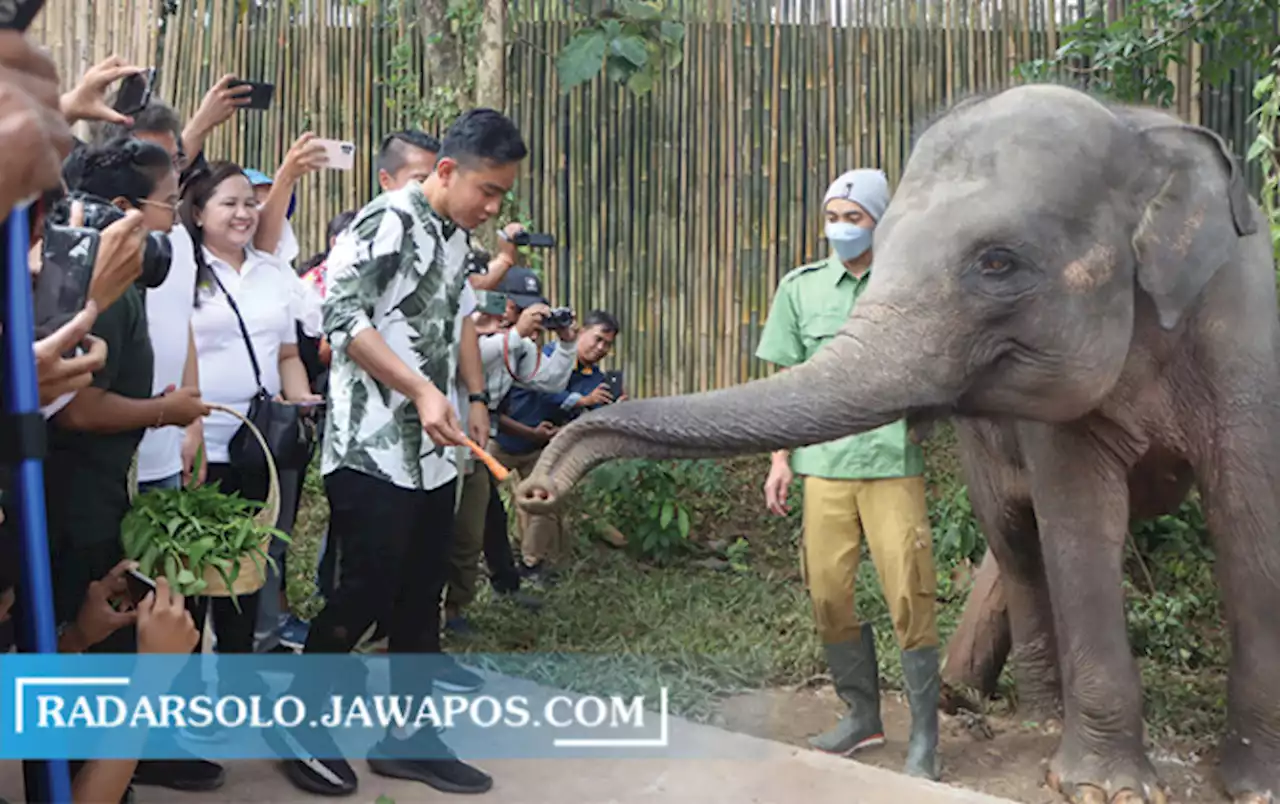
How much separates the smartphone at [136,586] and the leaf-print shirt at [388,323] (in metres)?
0.72

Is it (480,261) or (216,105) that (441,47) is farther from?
(216,105)

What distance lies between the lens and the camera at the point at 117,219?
10.5 feet

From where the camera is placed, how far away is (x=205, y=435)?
15.2ft

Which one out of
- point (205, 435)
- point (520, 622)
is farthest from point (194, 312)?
point (520, 622)

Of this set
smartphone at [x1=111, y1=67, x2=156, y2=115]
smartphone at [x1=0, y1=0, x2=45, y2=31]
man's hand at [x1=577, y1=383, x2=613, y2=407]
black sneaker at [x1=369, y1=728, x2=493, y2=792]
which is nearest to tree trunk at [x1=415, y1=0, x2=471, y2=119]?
man's hand at [x1=577, y1=383, x2=613, y2=407]

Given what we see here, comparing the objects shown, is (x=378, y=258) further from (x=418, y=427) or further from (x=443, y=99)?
(x=443, y=99)

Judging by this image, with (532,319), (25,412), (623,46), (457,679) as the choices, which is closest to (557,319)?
(532,319)

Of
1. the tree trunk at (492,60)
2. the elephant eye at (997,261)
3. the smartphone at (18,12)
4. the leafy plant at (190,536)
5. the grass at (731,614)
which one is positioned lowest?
the grass at (731,614)

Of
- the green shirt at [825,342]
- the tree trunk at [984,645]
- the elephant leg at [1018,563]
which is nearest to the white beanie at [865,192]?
the green shirt at [825,342]

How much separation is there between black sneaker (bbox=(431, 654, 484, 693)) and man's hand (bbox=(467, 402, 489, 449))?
0.95 metres

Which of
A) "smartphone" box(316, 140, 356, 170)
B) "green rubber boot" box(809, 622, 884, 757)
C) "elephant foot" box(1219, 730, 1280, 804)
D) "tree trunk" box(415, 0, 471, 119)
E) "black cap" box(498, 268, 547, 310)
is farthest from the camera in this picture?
"tree trunk" box(415, 0, 471, 119)

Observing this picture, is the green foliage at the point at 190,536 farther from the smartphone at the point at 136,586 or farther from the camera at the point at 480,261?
the camera at the point at 480,261

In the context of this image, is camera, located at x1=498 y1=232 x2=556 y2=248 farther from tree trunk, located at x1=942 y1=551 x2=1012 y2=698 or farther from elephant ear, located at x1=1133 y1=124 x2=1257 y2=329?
elephant ear, located at x1=1133 y1=124 x2=1257 y2=329

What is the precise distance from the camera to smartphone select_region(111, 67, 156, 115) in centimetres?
428
